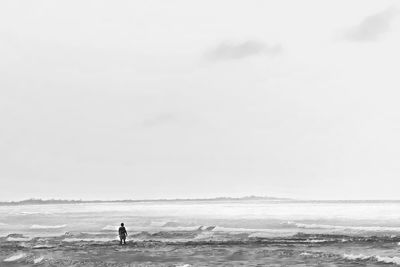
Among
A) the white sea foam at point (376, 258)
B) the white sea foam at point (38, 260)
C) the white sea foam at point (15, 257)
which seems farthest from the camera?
the white sea foam at point (15, 257)

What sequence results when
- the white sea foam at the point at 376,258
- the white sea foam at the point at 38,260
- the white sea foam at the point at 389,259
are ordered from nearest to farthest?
the white sea foam at the point at 389,259, the white sea foam at the point at 376,258, the white sea foam at the point at 38,260

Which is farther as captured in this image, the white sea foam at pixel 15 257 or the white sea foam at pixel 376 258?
the white sea foam at pixel 15 257

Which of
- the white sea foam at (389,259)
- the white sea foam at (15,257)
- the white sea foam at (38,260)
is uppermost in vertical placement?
the white sea foam at (15,257)

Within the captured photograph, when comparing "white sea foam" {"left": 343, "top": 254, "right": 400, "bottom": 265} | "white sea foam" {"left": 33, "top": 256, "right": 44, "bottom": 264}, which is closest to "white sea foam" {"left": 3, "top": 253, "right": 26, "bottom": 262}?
"white sea foam" {"left": 33, "top": 256, "right": 44, "bottom": 264}

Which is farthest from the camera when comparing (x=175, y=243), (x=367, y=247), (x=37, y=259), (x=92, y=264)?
(x=175, y=243)

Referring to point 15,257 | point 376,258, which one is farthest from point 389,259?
point 15,257

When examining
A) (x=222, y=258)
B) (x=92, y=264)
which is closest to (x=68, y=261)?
(x=92, y=264)

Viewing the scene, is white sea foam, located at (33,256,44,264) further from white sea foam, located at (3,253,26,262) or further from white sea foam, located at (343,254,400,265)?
white sea foam, located at (343,254,400,265)

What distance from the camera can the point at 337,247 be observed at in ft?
146

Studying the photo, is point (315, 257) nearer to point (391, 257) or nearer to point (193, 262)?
point (391, 257)

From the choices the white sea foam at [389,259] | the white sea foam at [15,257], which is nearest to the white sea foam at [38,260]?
the white sea foam at [15,257]

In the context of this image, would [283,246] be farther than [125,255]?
Yes

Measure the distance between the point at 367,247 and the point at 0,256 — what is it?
79.0 feet

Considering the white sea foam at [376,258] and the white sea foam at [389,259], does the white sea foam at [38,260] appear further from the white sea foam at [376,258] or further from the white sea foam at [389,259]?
the white sea foam at [389,259]
